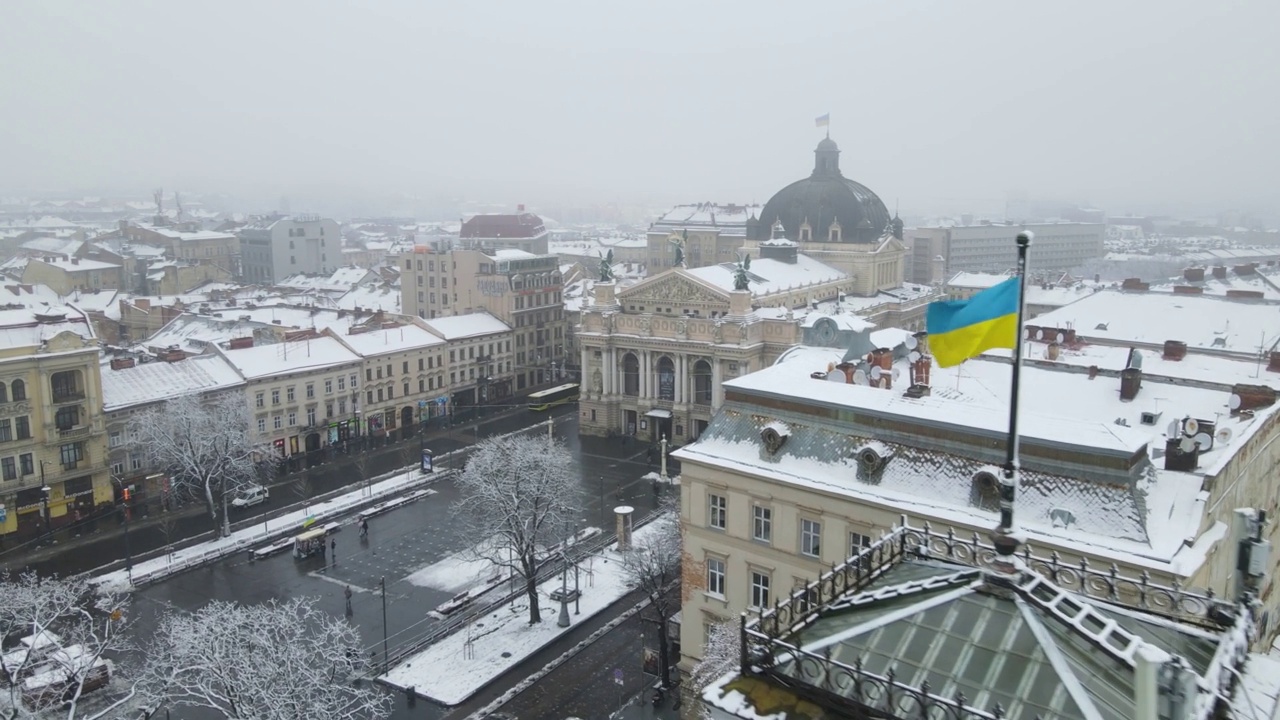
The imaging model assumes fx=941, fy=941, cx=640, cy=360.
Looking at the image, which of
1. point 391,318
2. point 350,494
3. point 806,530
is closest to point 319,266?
point 391,318

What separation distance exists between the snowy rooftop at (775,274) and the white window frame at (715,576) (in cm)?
4800

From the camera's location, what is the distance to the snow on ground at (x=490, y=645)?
37.2 m


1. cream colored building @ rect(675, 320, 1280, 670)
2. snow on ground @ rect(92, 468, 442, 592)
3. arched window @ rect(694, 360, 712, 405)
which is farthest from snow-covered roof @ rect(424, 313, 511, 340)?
cream colored building @ rect(675, 320, 1280, 670)

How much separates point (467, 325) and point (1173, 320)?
58344mm

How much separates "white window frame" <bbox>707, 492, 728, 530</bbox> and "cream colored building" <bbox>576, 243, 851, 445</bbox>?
42.0 m

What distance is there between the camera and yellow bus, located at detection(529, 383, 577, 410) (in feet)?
282

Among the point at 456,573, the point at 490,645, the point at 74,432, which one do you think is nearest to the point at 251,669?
the point at 490,645

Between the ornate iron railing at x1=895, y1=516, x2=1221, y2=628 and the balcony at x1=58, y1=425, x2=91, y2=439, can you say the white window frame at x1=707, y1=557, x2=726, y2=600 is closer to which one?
the ornate iron railing at x1=895, y1=516, x2=1221, y2=628

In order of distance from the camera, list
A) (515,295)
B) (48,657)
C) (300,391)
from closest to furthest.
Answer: (48,657) → (300,391) → (515,295)

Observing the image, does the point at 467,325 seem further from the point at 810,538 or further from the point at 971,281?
the point at 971,281

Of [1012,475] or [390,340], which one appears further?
[390,340]

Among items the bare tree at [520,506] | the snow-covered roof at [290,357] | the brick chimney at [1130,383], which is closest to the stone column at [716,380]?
the bare tree at [520,506]

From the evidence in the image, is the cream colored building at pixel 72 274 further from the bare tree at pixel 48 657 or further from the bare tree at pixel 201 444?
the bare tree at pixel 48 657

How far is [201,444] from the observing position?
5441 centimetres
